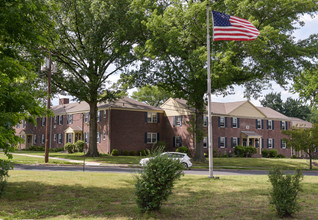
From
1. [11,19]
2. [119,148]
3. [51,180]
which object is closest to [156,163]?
[11,19]

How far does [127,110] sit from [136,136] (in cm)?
407

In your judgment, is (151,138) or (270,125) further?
(270,125)

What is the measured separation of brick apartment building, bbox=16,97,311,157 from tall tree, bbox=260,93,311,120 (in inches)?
1334

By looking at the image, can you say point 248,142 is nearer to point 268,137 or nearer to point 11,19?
point 268,137

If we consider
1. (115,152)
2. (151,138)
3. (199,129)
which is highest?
(199,129)

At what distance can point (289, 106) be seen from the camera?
88.3m

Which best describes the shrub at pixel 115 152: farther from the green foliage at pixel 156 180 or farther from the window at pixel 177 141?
the green foliage at pixel 156 180

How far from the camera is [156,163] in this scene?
8867mm

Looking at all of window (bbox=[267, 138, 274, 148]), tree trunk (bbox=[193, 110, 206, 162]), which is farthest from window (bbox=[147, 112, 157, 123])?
window (bbox=[267, 138, 274, 148])

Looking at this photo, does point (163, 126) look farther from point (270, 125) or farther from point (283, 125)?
point (283, 125)

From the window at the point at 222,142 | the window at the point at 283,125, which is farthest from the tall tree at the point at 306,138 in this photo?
the window at the point at 283,125

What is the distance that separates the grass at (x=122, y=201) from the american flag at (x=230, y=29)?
777cm

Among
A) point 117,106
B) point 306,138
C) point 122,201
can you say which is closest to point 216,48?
point 306,138

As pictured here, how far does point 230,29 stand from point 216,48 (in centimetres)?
943
